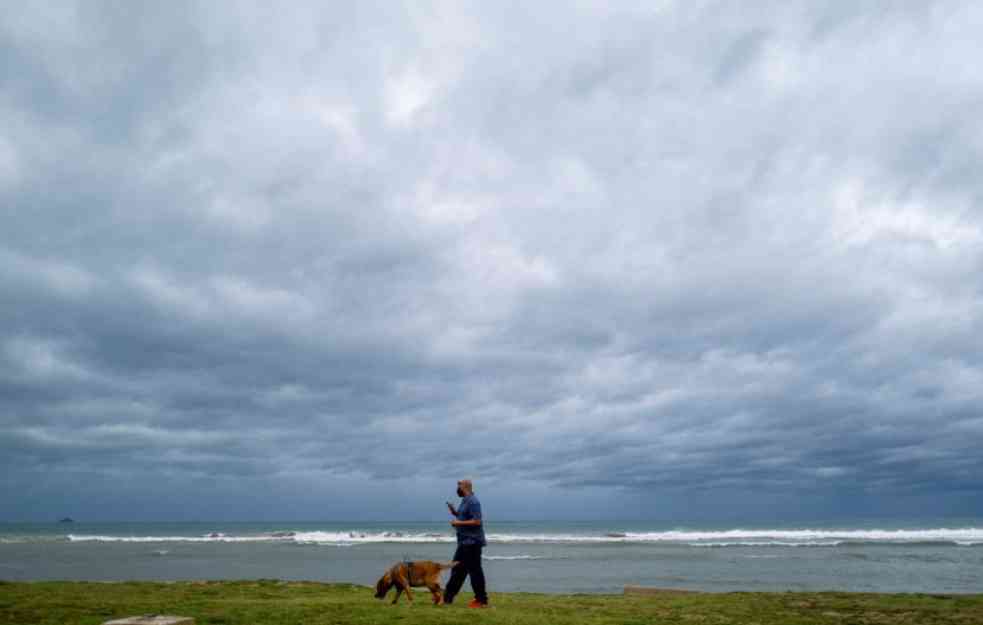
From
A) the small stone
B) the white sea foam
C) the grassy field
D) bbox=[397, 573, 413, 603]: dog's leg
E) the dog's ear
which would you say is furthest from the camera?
the white sea foam

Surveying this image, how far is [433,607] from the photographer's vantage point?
12.5 metres

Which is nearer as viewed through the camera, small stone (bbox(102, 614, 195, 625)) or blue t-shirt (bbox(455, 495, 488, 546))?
small stone (bbox(102, 614, 195, 625))

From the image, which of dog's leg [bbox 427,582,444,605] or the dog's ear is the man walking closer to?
dog's leg [bbox 427,582,444,605]

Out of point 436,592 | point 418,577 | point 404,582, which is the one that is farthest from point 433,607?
point 404,582

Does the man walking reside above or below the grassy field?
above

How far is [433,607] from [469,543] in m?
1.13

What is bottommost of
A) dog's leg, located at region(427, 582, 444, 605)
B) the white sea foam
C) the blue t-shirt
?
the white sea foam

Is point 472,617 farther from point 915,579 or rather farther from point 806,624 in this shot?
point 915,579

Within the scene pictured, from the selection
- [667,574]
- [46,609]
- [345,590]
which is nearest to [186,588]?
[345,590]

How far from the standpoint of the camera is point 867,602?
571 inches

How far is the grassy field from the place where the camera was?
36.6 feet

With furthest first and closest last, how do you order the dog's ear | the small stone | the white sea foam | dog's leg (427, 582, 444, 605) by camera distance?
1. the white sea foam
2. the dog's ear
3. dog's leg (427, 582, 444, 605)
4. the small stone

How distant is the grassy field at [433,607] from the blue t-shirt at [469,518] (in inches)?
41.2

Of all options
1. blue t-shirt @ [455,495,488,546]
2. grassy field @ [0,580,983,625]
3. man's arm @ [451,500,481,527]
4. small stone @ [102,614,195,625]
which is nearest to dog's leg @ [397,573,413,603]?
grassy field @ [0,580,983,625]
